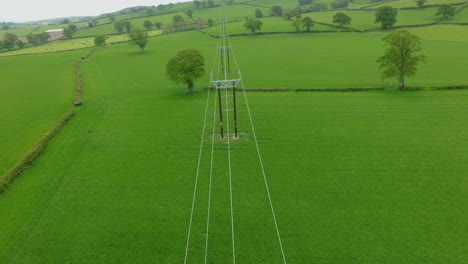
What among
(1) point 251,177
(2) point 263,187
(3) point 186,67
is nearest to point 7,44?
(3) point 186,67

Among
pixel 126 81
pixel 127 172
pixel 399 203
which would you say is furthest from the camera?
pixel 126 81

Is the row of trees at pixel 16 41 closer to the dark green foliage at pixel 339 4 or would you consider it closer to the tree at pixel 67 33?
the tree at pixel 67 33

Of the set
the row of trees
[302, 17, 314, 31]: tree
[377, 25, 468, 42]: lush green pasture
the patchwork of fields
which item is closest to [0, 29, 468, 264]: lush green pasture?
the patchwork of fields

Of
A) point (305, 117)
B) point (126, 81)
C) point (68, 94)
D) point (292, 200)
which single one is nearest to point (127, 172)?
point (292, 200)

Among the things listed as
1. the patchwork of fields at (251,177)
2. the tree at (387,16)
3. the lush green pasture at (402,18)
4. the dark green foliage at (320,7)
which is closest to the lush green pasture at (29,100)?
the patchwork of fields at (251,177)

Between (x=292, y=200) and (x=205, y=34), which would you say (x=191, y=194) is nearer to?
(x=292, y=200)
